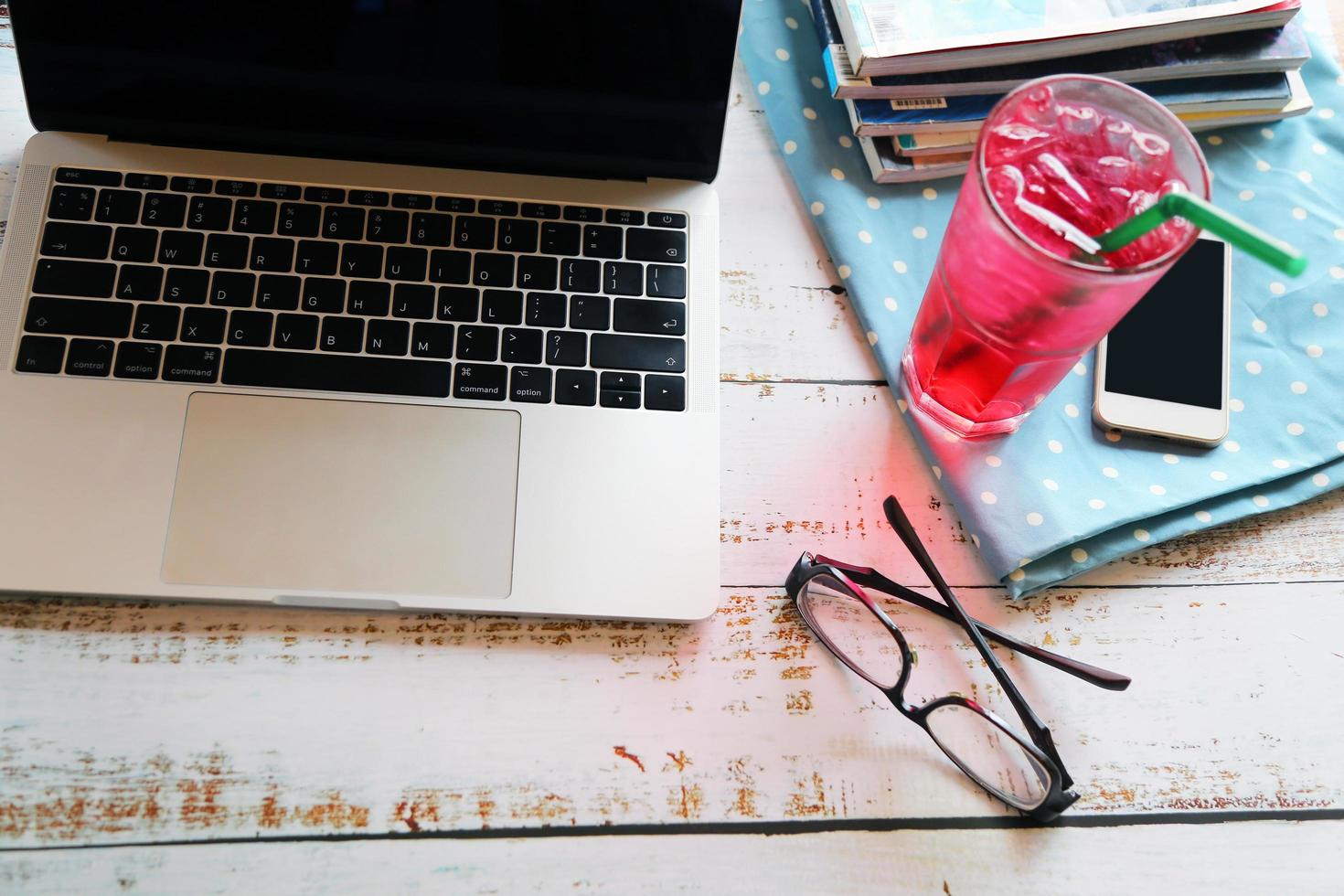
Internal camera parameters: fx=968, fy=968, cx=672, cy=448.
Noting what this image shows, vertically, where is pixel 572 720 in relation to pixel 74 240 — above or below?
below

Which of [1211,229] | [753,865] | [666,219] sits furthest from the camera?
[666,219]

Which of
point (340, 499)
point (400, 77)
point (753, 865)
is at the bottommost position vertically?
point (753, 865)

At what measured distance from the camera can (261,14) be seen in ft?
1.84

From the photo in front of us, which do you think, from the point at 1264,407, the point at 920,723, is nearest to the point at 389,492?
the point at 920,723

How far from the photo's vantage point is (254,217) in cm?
61

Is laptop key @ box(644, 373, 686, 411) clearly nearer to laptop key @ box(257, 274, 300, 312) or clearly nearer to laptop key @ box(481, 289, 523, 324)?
laptop key @ box(481, 289, 523, 324)

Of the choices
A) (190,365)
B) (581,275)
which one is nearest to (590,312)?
(581,275)

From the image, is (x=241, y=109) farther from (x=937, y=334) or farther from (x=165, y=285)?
(x=937, y=334)

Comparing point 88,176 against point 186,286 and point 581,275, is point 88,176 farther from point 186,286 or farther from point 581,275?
point 581,275

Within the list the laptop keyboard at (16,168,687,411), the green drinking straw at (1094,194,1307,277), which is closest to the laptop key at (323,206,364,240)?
the laptop keyboard at (16,168,687,411)

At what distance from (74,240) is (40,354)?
0.24 feet

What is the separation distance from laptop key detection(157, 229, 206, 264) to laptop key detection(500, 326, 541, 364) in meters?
0.19

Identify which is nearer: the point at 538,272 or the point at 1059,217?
the point at 1059,217

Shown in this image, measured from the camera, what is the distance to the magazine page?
2.16 ft
